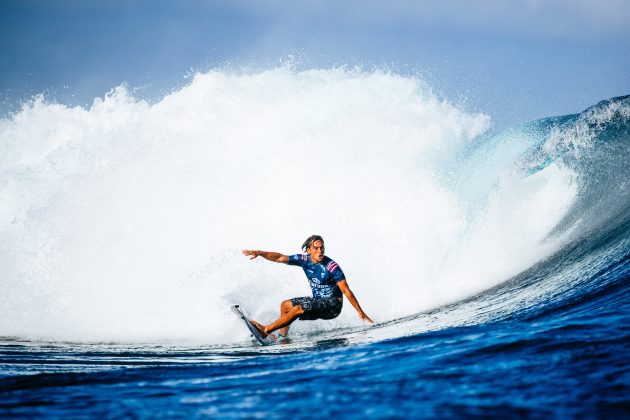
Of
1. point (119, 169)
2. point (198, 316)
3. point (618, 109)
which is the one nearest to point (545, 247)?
point (618, 109)

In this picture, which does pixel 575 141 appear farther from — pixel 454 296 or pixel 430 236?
pixel 454 296

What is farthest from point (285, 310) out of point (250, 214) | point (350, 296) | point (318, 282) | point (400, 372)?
Result: point (250, 214)

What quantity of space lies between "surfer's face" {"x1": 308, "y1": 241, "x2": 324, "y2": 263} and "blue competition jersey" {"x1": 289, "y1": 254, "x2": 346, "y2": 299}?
0.07 metres

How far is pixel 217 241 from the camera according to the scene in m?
13.3

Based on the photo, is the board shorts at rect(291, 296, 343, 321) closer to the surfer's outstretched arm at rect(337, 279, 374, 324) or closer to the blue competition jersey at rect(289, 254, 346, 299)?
the blue competition jersey at rect(289, 254, 346, 299)

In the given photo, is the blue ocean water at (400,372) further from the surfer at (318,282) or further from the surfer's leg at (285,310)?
the surfer at (318,282)

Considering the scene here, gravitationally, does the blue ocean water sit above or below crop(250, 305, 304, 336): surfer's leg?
below

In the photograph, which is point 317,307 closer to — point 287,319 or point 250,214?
point 287,319

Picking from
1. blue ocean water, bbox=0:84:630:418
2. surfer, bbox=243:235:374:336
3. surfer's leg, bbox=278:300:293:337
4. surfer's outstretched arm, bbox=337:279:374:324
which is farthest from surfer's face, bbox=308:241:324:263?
blue ocean water, bbox=0:84:630:418

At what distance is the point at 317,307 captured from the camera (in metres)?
6.68

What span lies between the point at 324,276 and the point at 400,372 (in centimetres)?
378

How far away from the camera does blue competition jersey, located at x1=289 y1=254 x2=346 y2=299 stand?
269 inches

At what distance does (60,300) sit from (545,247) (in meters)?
9.02

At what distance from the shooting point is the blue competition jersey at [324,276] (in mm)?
6844
